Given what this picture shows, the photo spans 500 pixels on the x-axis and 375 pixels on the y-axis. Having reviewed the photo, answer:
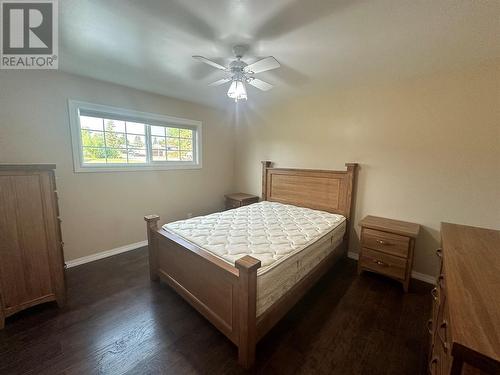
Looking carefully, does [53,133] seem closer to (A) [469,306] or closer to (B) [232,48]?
(B) [232,48]

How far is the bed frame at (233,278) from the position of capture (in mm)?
1396

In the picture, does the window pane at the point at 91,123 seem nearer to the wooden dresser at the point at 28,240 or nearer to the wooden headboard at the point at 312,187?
the wooden dresser at the point at 28,240

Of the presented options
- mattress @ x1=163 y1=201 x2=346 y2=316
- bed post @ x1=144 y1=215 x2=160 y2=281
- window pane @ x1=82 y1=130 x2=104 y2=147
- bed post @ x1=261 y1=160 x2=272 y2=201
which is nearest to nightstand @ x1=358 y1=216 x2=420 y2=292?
mattress @ x1=163 y1=201 x2=346 y2=316

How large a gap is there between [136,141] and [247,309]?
3021mm

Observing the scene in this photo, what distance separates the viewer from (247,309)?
137 cm

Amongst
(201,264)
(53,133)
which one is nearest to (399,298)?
(201,264)

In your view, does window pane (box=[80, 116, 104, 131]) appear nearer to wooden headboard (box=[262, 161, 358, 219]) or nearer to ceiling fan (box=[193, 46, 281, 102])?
ceiling fan (box=[193, 46, 281, 102])

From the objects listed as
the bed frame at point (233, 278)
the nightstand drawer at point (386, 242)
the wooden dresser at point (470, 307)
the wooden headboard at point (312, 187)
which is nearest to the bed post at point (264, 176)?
the wooden headboard at point (312, 187)

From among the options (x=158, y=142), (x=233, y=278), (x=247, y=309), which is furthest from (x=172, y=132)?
(x=247, y=309)

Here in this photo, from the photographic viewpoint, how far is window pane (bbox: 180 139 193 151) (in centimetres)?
385

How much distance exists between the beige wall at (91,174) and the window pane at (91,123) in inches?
8.3

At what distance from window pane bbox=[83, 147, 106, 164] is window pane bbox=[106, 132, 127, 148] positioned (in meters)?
0.14

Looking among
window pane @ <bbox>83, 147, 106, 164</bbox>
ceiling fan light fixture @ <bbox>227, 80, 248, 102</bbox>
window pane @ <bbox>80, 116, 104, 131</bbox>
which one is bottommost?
window pane @ <bbox>83, 147, 106, 164</bbox>

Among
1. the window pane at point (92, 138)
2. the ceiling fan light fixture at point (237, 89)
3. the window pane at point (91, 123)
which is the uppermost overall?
the ceiling fan light fixture at point (237, 89)
